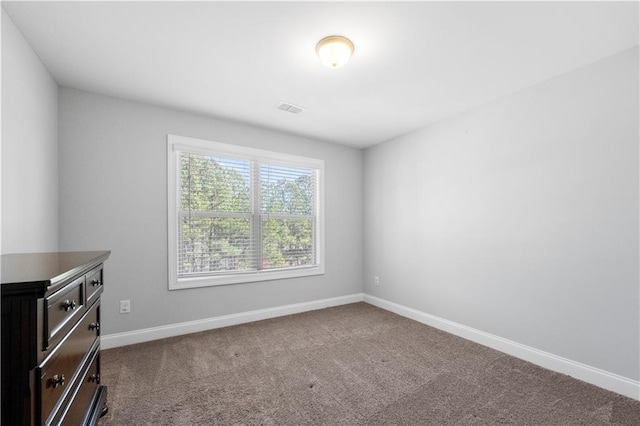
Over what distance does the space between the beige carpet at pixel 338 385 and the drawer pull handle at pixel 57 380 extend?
88 centimetres

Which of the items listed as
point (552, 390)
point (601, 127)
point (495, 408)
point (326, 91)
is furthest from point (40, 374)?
point (601, 127)

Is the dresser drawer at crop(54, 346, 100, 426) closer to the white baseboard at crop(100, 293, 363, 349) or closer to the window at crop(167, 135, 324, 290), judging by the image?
the white baseboard at crop(100, 293, 363, 349)

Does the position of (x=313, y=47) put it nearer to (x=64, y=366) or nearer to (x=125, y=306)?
(x=64, y=366)

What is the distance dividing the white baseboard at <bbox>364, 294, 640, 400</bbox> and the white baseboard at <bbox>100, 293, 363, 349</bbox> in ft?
4.20

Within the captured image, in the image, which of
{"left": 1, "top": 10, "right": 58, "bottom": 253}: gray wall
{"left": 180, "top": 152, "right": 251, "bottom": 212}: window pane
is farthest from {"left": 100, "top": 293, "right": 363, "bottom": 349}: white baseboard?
{"left": 180, "top": 152, "right": 251, "bottom": 212}: window pane

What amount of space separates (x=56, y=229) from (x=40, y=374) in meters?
2.19

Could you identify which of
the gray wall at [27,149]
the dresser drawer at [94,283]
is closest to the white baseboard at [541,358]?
the dresser drawer at [94,283]

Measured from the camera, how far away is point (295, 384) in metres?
2.24

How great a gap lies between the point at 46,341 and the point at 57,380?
222mm

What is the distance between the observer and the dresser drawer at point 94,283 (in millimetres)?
1503

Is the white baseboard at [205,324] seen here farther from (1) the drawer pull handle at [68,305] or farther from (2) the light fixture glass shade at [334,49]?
(2) the light fixture glass shade at [334,49]

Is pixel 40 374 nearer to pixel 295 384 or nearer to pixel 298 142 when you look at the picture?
pixel 295 384

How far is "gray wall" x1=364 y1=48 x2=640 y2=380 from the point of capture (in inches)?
85.0

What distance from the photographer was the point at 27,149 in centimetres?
205
